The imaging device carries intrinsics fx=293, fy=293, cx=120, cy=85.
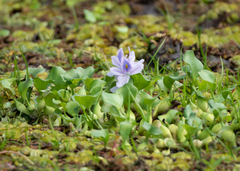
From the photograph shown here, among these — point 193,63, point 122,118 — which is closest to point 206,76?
point 193,63

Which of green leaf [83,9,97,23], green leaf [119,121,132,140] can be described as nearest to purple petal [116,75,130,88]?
green leaf [119,121,132,140]

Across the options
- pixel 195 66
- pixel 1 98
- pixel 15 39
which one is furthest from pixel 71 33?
pixel 195 66

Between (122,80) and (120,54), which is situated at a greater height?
(120,54)

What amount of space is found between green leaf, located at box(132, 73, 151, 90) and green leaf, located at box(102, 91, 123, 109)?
0.19 metres

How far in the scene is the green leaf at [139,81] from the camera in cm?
190

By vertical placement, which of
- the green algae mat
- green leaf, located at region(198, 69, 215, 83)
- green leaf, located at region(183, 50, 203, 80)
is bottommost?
the green algae mat

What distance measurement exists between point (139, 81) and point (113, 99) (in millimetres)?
256

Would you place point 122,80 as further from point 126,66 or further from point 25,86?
point 25,86

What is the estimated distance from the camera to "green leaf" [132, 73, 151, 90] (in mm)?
1900

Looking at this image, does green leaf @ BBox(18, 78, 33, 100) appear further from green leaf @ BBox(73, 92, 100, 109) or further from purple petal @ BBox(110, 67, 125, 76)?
purple petal @ BBox(110, 67, 125, 76)

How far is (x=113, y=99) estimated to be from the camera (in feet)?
5.80

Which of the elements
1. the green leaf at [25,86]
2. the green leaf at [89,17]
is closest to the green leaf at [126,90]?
the green leaf at [25,86]

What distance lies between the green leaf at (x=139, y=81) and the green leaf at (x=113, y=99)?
188 mm

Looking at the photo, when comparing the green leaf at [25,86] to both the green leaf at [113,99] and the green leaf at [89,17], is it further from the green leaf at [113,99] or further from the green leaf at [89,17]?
the green leaf at [89,17]
